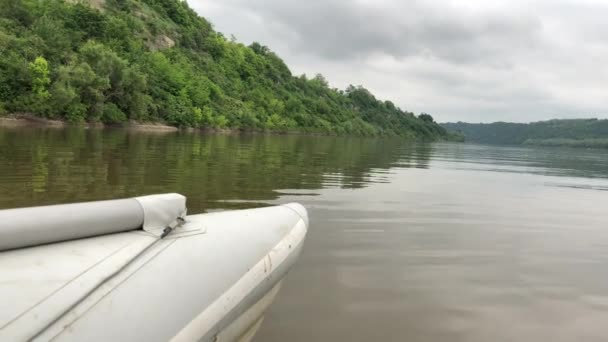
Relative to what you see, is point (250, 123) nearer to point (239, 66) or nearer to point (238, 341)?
point (239, 66)

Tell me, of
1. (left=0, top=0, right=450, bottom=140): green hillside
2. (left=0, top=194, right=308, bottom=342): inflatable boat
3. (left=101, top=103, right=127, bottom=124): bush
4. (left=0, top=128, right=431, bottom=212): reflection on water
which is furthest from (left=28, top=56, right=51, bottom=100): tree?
(left=0, top=194, right=308, bottom=342): inflatable boat

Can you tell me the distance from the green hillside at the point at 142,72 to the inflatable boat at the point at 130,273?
4634 cm

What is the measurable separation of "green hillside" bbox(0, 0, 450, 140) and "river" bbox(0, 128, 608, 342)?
1399 inches

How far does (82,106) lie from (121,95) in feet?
25.6

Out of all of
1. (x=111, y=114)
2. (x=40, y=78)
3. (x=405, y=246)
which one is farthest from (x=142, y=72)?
(x=405, y=246)

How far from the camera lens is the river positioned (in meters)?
4.07

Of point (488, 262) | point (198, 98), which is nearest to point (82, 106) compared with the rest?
point (198, 98)

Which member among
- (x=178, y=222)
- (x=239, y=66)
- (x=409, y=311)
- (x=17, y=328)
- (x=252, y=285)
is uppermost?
(x=239, y=66)

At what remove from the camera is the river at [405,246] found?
13.3 ft

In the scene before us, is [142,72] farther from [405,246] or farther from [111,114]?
[405,246]

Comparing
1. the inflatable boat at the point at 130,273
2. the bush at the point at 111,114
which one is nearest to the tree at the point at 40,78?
the bush at the point at 111,114

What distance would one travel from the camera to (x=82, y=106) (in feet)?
151

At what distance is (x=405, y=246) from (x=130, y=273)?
5.04 meters

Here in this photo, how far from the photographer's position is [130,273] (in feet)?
7.16
